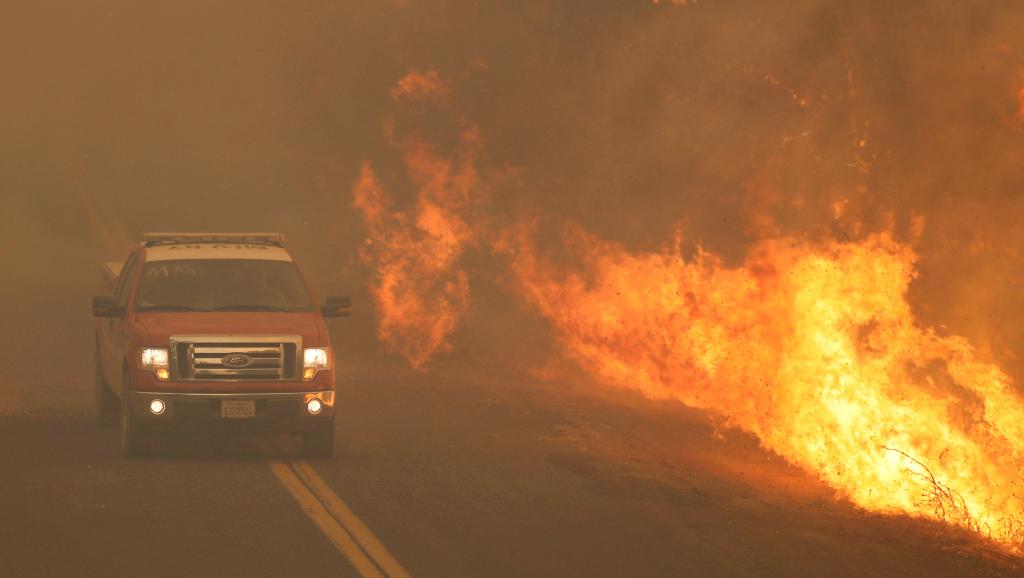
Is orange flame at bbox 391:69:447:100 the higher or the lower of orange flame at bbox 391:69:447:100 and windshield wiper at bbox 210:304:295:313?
the higher

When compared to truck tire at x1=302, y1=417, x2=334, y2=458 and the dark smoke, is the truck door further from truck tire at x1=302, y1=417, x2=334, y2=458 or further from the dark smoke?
the dark smoke

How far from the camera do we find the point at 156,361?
12609 millimetres

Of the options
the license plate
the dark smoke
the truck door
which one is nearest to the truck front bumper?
the license plate

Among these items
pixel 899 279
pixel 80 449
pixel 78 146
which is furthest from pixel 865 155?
pixel 78 146

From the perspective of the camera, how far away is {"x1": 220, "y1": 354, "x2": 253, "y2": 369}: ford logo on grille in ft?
41.8

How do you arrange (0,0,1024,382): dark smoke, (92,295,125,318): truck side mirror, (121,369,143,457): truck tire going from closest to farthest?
(121,369,143,457): truck tire, (92,295,125,318): truck side mirror, (0,0,1024,382): dark smoke

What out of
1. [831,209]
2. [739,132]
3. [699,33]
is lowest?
[831,209]

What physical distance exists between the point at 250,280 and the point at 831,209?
12151 mm

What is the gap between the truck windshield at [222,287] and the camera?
13.6 m

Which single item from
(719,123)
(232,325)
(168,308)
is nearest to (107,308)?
(168,308)

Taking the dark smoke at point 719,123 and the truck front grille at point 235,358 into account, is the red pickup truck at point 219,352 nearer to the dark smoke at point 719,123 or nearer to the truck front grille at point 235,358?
the truck front grille at point 235,358

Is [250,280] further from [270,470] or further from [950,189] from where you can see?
[950,189]

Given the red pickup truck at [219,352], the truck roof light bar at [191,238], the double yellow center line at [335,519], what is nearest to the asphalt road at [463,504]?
the double yellow center line at [335,519]

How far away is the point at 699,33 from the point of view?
2730 cm
